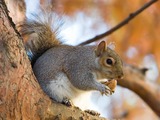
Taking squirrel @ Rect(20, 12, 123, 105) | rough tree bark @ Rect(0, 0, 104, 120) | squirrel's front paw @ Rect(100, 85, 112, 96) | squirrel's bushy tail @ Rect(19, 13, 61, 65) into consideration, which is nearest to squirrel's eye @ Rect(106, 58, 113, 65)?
squirrel @ Rect(20, 12, 123, 105)

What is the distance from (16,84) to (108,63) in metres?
0.80

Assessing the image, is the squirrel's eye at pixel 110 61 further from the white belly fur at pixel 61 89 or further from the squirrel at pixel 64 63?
the white belly fur at pixel 61 89

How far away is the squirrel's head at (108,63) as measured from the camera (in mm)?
2432

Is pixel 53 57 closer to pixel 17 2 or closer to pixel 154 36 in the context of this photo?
pixel 17 2

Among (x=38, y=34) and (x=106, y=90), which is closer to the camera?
(x=106, y=90)

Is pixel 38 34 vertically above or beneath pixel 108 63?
above

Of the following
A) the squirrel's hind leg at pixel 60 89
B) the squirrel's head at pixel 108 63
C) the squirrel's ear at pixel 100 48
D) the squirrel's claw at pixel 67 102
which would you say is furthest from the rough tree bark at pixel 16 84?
the squirrel's ear at pixel 100 48

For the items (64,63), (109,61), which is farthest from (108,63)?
(64,63)

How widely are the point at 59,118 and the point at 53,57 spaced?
0.52 metres

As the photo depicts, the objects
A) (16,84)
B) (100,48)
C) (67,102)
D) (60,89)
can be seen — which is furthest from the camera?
(100,48)

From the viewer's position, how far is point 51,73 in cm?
234

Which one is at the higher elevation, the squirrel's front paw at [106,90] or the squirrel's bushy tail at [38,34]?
the squirrel's bushy tail at [38,34]

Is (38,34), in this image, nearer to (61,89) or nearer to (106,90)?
(61,89)

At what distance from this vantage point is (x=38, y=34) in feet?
8.48
